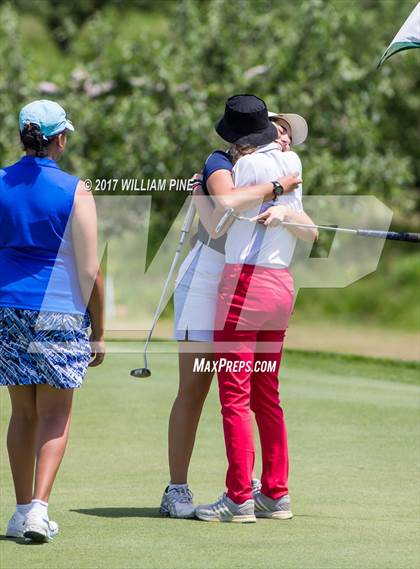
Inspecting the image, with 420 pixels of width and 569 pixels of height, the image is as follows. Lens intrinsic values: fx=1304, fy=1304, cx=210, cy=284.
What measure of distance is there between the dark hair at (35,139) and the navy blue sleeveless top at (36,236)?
69 mm

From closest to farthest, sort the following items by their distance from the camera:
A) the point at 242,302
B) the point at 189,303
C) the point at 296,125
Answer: the point at 242,302, the point at 189,303, the point at 296,125

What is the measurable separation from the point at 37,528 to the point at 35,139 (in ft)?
4.78

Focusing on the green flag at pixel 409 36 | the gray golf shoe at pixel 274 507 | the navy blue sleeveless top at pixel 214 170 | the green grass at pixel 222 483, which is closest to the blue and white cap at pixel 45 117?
the navy blue sleeveless top at pixel 214 170

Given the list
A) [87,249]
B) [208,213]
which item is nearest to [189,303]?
[208,213]

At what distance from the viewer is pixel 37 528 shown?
477 centimetres

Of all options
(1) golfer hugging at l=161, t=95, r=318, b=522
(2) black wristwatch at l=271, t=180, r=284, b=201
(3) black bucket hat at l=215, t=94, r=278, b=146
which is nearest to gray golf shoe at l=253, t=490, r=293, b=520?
(1) golfer hugging at l=161, t=95, r=318, b=522

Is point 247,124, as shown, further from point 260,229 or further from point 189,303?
point 189,303

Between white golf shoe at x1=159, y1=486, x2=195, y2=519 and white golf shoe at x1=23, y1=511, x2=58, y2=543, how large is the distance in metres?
0.68

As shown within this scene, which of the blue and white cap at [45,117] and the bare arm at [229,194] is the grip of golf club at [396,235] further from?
the blue and white cap at [45,117]

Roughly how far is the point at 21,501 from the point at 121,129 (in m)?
12.5

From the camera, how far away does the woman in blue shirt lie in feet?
16.0

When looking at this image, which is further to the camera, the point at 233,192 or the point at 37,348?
the point at 233,192

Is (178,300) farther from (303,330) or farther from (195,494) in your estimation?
(303,330)

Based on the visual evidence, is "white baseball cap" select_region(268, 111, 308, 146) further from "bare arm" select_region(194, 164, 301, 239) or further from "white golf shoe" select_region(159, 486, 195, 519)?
"white golf shoe" select_region(159, 486, 195, 519)
